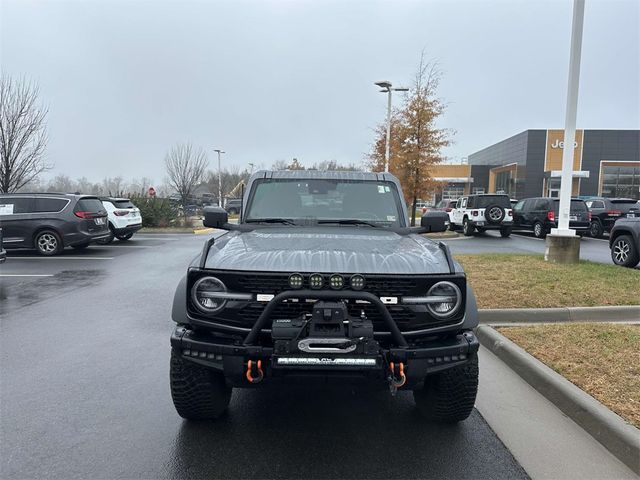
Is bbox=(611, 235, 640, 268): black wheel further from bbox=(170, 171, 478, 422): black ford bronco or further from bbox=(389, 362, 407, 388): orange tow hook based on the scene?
bbox=(389, 362, 407, 388): orange tow hook

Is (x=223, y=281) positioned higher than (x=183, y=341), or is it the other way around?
(x=223, y=281)

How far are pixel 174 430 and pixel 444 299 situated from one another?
2.09 meters

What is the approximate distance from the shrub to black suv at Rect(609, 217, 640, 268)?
2013 centimetres

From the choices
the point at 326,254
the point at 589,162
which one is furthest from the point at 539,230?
the point at 589,162

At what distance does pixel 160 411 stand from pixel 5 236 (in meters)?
12.0

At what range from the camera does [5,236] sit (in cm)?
1284

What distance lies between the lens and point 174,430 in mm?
3289

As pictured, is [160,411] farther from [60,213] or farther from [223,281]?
[60,213]

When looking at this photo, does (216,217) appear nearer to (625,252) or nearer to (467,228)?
(625,252)

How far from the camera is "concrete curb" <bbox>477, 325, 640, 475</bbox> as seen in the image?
2957 mm

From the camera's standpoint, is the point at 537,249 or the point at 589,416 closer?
the point at 589,416

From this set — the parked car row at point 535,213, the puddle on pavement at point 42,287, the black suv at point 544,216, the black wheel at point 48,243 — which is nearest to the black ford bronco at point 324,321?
the puddle on pavement at point 42,287

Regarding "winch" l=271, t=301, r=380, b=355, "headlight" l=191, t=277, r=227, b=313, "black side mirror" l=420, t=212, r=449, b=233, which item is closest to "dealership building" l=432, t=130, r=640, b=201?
"black side mirror" l=420, t=212, r=449, b=233

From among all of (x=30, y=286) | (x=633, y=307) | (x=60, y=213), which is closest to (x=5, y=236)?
(x=60, y=213)
